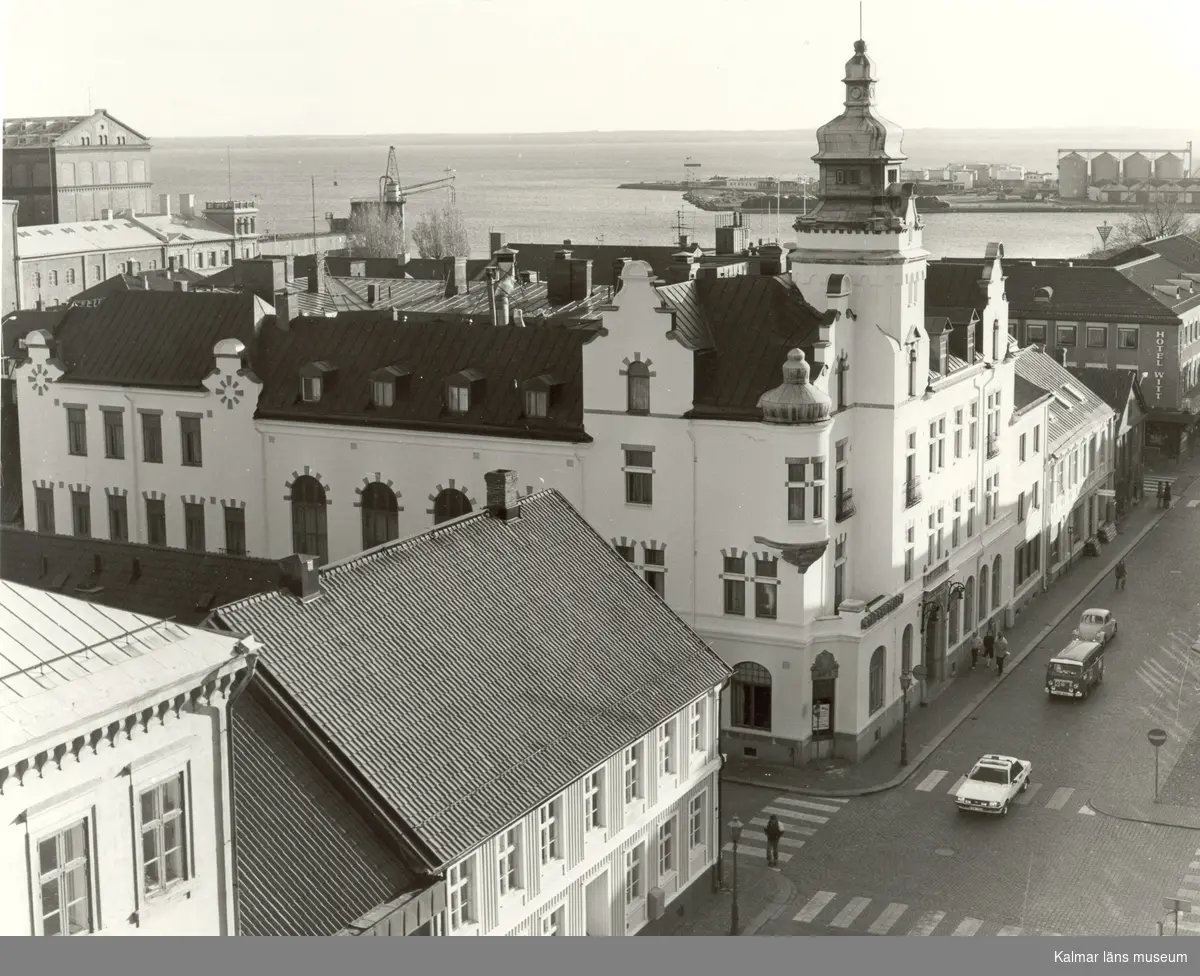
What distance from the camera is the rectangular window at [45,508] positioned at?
5203cm

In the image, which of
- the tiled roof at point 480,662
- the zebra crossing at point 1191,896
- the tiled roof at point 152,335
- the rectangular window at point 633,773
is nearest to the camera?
the tiled roof at point 480,662

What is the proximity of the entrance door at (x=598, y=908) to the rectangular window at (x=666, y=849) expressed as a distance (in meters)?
2.18

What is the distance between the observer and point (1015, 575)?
57438 millimetres

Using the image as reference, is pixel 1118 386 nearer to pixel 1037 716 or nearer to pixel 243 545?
pixel 1037 716

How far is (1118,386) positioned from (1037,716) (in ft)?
89.6

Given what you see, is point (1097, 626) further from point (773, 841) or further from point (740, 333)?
point (773, 841)

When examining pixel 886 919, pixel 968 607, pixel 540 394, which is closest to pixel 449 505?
pixel 540 394

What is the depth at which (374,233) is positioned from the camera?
62.4 m

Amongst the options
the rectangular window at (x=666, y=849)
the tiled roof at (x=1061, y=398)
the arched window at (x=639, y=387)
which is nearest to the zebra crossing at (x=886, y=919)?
the rectangular window at (x=666, y=849)

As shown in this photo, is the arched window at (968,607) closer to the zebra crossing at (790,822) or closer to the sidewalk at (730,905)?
the zebra crossing at (790,822)

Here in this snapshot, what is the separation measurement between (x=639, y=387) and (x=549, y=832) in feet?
56.7

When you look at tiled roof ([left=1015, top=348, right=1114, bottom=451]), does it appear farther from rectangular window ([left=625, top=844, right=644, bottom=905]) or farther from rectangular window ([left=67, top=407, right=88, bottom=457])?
rectangular window ([left=625, top=844, right=644, bottom=905])

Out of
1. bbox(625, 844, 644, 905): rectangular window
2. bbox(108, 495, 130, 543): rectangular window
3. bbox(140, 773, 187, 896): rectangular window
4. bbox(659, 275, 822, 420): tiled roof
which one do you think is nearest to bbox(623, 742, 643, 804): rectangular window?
bbox(625, 844, 644, 905): rectangular window
